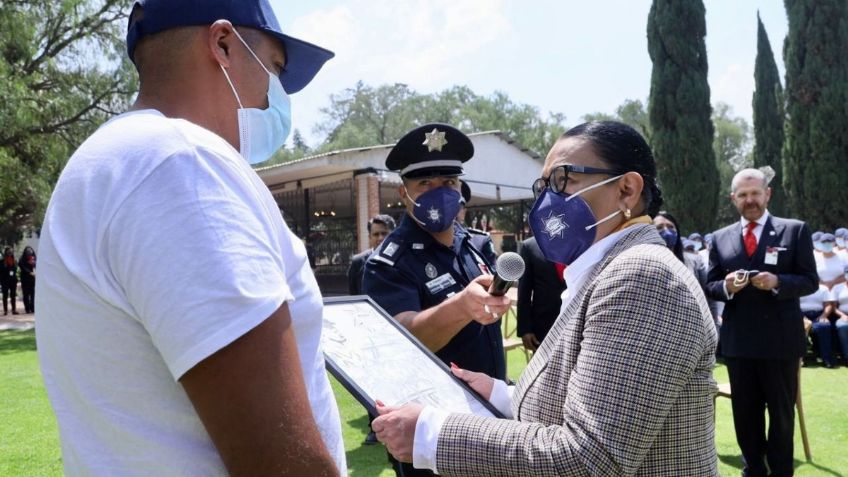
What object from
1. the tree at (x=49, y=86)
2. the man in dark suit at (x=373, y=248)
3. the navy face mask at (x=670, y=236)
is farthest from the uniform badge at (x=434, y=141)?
the tree at (x=49, y=86)

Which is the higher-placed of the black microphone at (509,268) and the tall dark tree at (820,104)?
the tall dark tree at (820,104)

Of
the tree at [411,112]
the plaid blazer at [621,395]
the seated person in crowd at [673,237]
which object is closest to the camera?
the plaid blazer at [621,395]

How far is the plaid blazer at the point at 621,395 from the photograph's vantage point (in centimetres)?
155

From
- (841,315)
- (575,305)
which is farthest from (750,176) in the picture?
→ (841,315)

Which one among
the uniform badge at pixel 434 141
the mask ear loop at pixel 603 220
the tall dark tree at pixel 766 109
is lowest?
the mask ear loop at pixel 603 220

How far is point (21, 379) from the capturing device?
362 inches

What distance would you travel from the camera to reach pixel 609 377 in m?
1.55

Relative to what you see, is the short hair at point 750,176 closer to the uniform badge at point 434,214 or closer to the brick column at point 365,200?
the uniform badge at point 434,214

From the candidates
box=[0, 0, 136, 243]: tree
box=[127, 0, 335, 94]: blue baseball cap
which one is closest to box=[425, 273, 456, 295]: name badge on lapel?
box=[127, 0, 335, 94]: blue baseball cap

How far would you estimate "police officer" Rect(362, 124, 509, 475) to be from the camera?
295 centimetres

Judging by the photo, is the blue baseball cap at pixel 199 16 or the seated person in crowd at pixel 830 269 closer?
the blue baseball cap at pixel 199 16

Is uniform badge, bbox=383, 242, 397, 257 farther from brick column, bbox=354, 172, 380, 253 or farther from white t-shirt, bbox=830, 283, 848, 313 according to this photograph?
brick column, bbox=354, 172, 380, 253

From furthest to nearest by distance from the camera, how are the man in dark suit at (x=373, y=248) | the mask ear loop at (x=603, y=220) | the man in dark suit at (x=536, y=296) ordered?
the man in dark suit at (x=373, y=248) → the man in dark suit at (x=536, y=296) → the mask ear loop at (x=603, y=220)

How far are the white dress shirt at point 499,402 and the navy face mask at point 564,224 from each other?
7cm
